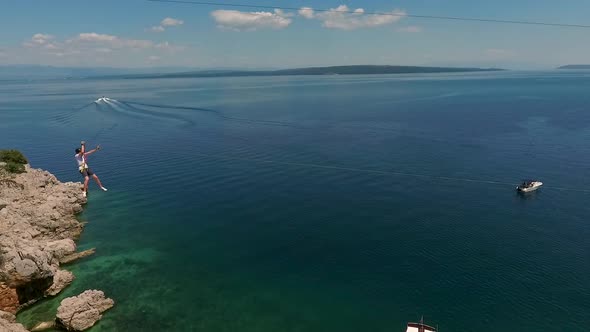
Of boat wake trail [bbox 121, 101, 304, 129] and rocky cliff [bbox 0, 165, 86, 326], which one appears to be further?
boat wake trail [bbox 121, 101, 304, 129]

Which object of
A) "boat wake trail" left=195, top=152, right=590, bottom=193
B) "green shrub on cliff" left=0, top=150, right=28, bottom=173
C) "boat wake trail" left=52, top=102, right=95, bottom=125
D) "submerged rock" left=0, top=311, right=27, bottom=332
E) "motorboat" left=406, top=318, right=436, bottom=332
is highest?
"boat wake trail" left=52, top=102, right=95, bottom=125

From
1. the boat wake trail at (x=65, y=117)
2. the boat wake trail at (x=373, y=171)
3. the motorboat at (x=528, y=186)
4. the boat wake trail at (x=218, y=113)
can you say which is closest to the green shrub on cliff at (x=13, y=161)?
the boat wake trail at (x=373, y=171)

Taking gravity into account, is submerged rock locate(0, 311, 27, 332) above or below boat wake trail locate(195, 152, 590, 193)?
below

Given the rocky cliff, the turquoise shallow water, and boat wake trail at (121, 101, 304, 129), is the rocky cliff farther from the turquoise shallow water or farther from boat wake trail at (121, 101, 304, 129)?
boat wake trail at (121, 101, 304, 129)

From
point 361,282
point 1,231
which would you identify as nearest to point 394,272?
point 361,282

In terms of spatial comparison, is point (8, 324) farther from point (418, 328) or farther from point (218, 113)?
point (218, 113)

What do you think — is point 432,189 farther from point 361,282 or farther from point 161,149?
point 161,149

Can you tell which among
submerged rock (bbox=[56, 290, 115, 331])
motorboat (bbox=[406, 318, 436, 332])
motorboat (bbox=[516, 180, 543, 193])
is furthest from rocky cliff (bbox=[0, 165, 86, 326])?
motorboat (bbox=[516, 180, 543, 193])

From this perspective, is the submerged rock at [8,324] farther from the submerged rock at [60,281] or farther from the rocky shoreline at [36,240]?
the submerged rock at [60,281]
